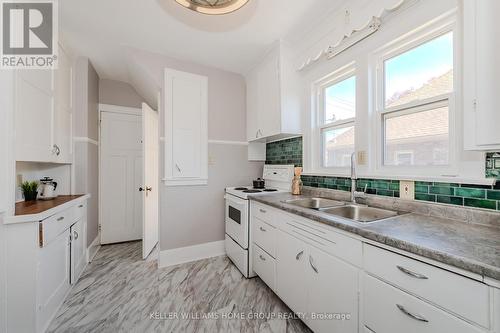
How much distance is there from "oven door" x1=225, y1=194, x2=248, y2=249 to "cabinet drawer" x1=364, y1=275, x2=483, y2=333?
51.2 inches

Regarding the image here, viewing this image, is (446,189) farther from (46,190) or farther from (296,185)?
(46,190)

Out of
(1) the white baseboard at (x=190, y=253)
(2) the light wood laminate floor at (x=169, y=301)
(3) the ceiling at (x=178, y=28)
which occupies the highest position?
(3) the ceiling at (x=178, y=28)

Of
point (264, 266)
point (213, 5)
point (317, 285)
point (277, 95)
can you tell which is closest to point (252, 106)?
point (277, 95)

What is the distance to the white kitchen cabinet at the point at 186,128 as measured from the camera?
2449mm

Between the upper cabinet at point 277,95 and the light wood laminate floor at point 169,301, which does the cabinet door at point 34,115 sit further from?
the upper cabinet at point 277,95

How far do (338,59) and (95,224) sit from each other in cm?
366

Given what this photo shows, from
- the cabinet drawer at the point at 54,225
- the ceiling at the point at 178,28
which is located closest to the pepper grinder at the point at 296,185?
the ceiling at the point at 178,28

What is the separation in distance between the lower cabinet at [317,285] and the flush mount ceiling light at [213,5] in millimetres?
1785

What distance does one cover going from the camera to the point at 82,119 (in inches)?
96.7

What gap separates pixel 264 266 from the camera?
190 cm

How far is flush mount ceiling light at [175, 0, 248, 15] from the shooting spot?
1.41 meters

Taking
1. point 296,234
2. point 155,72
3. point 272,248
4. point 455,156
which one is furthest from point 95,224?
point 455,156

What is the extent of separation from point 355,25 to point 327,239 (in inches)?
65.9

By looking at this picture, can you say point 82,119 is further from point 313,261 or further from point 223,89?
point 313,261
